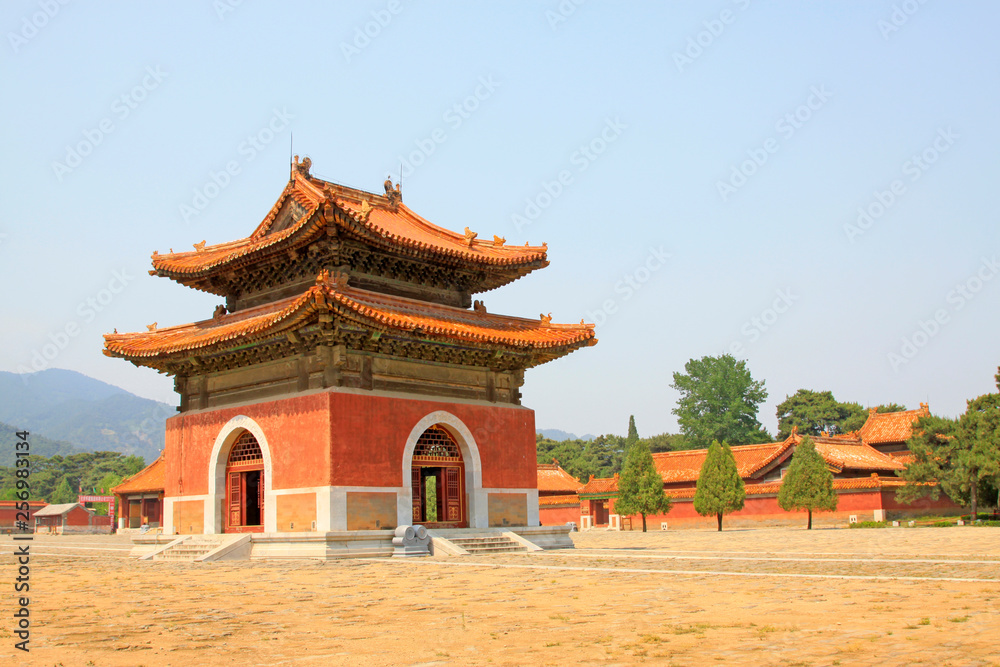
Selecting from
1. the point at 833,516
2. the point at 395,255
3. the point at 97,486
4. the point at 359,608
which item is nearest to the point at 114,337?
the point at 395,255

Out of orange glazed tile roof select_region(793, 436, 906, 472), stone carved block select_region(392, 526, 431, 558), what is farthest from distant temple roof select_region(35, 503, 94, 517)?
stone carved block select_region(392, 526, 431, 558)

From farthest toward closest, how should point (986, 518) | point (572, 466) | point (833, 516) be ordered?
point (572, 466), point (833, 516), point (986, 518)

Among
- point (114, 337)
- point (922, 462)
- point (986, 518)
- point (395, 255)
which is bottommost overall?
point (986, 518)

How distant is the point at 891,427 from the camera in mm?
46844

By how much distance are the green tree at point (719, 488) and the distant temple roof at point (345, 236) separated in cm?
1690

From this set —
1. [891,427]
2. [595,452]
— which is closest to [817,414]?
[595,452]

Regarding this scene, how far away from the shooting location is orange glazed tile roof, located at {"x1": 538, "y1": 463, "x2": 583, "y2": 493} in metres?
49.4

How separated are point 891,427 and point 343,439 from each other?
3724 centimetres

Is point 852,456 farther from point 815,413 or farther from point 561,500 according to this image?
point 815,413

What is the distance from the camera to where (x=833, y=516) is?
129ft

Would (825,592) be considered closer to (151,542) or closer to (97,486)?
(151,542)

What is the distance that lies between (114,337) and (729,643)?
18823 millimetres

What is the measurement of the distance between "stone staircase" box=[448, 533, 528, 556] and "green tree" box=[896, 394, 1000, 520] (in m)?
22.2

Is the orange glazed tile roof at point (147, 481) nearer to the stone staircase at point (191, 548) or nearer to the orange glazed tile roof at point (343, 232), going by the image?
the orange glazed tile roof at point (343, 232)
